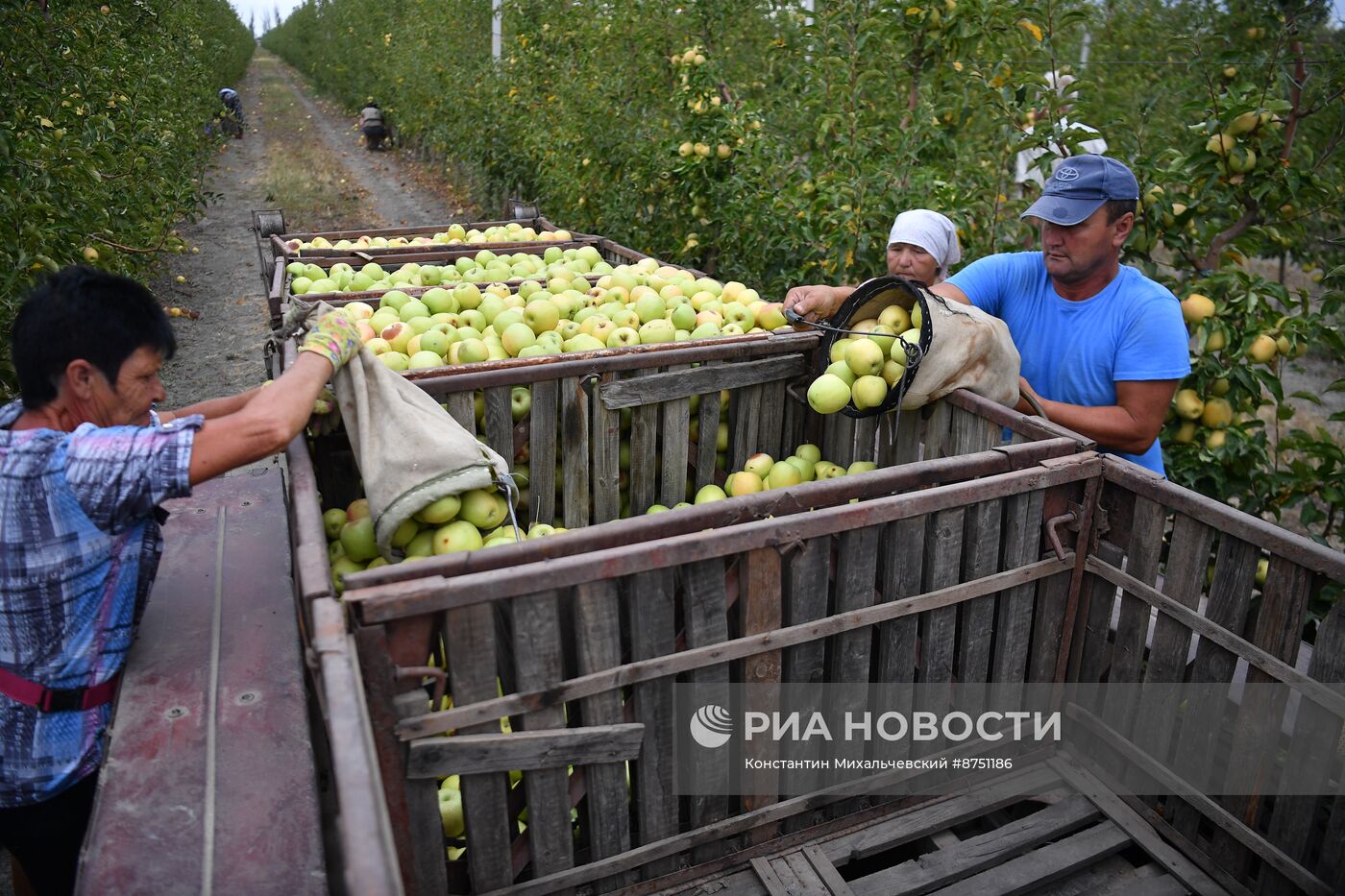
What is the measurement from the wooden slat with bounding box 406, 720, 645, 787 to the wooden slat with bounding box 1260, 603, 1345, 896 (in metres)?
1.49

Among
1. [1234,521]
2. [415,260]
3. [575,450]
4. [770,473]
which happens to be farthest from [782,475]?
[415,260]

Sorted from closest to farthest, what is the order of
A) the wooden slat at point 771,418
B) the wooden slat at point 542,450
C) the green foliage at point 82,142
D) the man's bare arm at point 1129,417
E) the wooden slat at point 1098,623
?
the wooden slat at point 1098,623, the man's bare arm at point 1129,417, the wooden slat at point 542,450, the wooden slat at point 771,418, the green foliage at point 82,142

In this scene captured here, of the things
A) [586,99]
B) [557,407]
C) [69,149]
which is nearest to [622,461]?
[557,407]

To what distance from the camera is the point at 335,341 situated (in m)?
2.38

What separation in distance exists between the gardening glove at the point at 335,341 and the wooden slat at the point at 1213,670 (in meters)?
2.20

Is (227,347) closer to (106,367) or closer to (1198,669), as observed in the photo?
(106,367)

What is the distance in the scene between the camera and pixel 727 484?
3.39m

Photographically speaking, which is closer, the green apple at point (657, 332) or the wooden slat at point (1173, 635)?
the wooden slat at point (1173, 635)

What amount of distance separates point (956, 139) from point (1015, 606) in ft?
15.0

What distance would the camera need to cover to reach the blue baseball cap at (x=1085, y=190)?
2.90 metres

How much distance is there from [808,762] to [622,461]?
137 centimetres

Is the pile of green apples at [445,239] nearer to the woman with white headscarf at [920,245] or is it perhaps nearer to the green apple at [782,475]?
the woman with white headscarf at [920,245]

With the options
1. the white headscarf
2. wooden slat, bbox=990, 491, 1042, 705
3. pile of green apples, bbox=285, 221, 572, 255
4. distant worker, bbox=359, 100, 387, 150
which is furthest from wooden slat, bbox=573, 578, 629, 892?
distant worker, bbox=359, 100, 387, 150

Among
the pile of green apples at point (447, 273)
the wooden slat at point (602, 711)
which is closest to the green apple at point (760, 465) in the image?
the wooden slat at point (602, 711)
